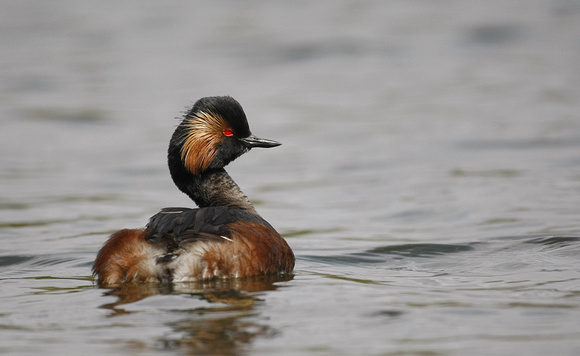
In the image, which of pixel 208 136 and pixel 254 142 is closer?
pixel 208 136

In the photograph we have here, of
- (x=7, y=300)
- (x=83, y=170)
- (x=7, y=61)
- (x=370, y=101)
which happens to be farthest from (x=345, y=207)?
(x=7, y=61)

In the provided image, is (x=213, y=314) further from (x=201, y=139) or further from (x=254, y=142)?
(x=254, y=142)

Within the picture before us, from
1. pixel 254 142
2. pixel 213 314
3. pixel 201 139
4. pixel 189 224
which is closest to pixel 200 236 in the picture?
pixel 189 224

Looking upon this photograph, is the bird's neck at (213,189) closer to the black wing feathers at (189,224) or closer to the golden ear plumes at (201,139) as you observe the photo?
the golden ear plumes at (201,139)

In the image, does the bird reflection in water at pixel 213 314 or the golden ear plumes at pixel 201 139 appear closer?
the bird reflection in water at pixel 213 314

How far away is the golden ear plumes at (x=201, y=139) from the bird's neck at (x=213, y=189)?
101 millimetres

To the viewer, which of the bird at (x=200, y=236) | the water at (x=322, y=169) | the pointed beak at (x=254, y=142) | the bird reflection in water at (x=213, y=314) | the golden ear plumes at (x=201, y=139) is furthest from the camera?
the pointed beak at (x=254, y=142)

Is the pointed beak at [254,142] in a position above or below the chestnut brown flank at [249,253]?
above

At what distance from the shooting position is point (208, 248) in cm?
643

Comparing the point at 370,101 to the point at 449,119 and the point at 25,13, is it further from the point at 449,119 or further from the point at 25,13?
the point at 25,13

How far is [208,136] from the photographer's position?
7.31m

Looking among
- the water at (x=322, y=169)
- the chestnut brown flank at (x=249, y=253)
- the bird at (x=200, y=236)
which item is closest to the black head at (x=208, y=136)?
the bird at (x=200, y=236)

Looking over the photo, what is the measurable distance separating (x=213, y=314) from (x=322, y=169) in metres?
7.59

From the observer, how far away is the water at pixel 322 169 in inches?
217
